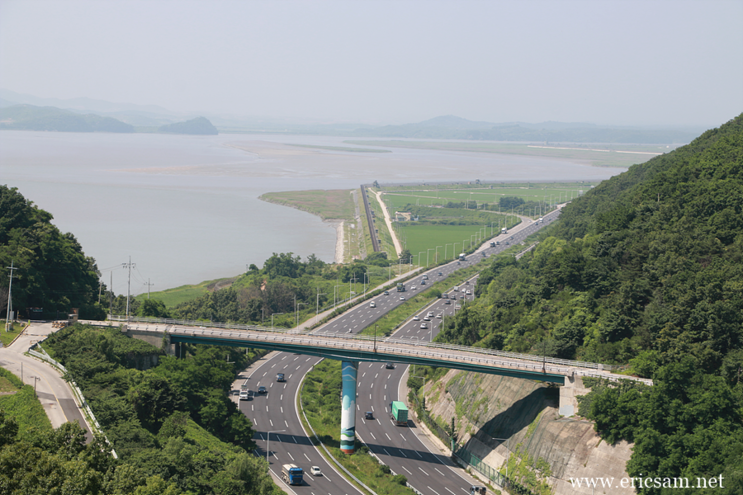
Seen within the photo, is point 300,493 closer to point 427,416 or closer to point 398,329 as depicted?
point 427,416

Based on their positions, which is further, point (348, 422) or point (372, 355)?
point (372, 355)

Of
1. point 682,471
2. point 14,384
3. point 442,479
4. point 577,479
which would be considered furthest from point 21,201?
point 682,471

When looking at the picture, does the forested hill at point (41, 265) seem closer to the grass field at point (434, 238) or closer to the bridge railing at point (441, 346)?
the bridge railing at point (441, 346)

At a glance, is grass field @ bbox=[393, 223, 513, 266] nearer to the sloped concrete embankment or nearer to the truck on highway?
the sloped concrete embankment

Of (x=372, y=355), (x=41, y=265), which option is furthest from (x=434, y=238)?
(x=372, y=355)

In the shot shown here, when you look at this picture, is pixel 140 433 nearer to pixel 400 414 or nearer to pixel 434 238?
pixel 400 414

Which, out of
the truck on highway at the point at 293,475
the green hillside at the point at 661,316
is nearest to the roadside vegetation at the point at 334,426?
the truck on highway at the point at 293,475
